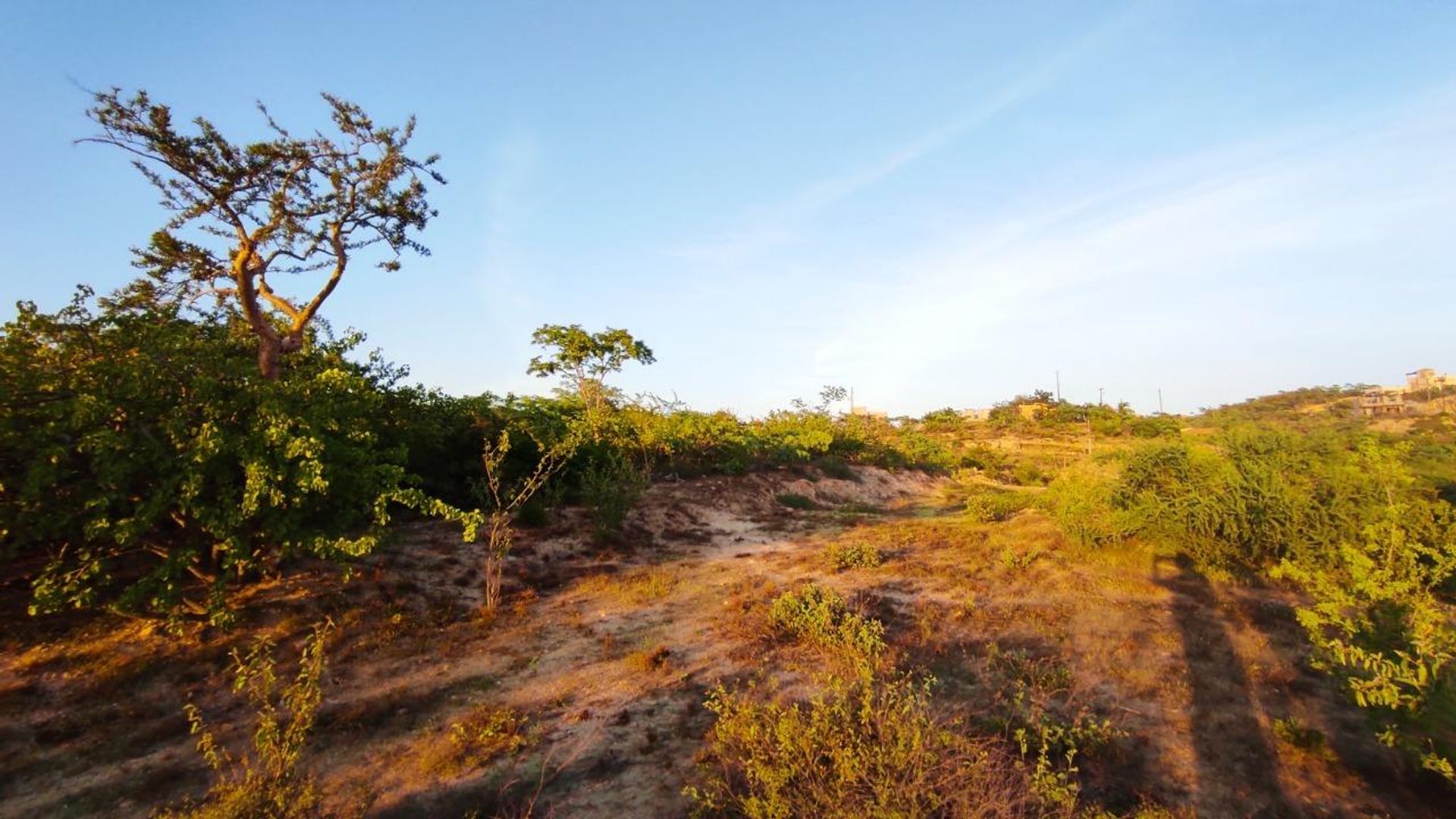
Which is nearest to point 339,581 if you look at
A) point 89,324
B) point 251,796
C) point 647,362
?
point 89,324

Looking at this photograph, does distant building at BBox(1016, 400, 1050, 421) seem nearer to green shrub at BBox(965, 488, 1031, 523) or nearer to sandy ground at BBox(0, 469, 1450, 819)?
green shrub at BBox(965, 488, 1031, 523)

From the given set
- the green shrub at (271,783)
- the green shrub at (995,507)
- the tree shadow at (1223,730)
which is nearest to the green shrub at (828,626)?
the tree shadow at (1223,730)

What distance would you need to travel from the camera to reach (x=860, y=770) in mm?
3855

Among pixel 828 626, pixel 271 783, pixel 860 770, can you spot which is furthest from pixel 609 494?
pixel 860 770

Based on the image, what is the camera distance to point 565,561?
13.1 m

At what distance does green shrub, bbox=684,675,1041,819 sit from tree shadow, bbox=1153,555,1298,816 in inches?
91.9

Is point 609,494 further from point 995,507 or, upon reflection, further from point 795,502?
point 995,507

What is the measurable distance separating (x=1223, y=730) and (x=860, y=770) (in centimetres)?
501

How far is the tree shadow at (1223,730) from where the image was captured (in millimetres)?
5102

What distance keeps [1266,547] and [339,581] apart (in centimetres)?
1583

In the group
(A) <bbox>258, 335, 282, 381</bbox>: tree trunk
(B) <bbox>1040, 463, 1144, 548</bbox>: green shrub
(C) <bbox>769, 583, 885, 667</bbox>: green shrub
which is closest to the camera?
(C) <bbox>769, 583, 885, 667</bbox>: green shrub

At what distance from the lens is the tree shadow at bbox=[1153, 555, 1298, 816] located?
Answer: 510 centimetres

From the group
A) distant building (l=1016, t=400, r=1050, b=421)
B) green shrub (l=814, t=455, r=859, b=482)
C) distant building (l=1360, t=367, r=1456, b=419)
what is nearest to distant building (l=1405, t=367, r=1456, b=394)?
distant building (l=1360, t=367, r=1456, b=419)

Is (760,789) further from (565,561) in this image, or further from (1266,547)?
(1266,547)
